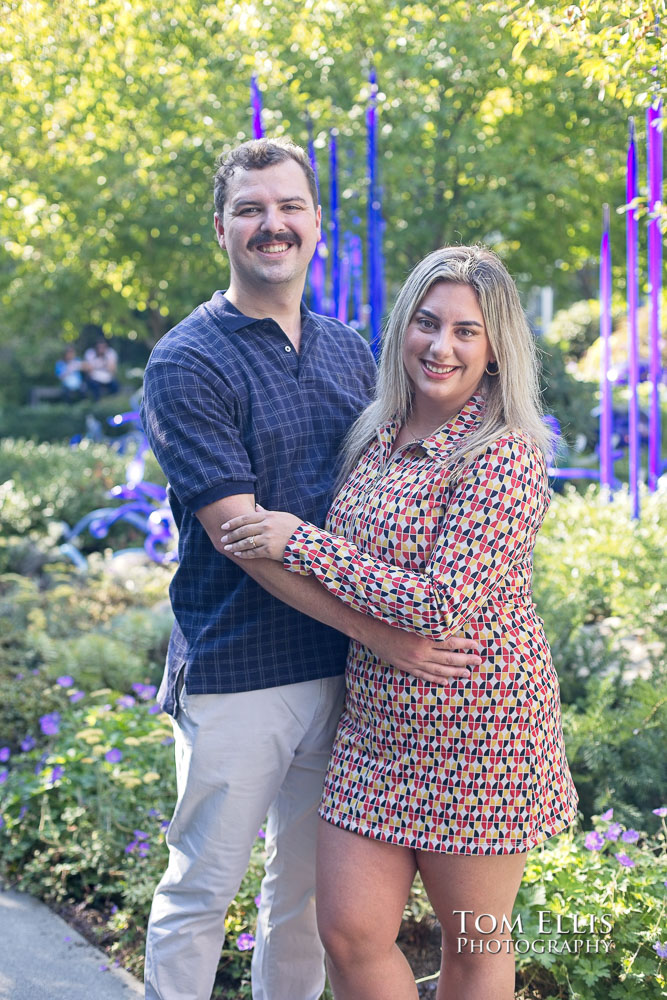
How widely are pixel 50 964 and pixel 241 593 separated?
54.0 inches

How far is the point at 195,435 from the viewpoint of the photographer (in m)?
2.18

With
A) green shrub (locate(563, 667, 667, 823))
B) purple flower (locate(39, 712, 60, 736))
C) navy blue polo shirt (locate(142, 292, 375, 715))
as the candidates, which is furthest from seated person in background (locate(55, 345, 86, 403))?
navy blue polo shirt (locate(142, 292, 375, 715))

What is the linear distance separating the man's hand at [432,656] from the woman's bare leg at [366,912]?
1.21 feet

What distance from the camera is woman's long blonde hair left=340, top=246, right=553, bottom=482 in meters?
2.12

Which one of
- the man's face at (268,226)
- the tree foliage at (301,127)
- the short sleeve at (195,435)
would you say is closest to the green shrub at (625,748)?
the short sleeve at (195,435)

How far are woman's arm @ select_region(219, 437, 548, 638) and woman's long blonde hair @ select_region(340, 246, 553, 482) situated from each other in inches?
2.9

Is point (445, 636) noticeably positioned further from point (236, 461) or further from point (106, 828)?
point (106, 828)

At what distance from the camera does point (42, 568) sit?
23.1 ft

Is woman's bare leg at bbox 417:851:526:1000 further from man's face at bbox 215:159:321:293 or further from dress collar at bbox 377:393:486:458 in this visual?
man's face at bbox 215:159:321:293

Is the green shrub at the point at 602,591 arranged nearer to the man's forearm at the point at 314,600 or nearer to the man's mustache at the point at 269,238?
the man's forearm at the point at 314,600

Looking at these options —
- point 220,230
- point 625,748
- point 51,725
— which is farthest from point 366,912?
point 51,725

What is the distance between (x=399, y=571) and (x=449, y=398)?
1.36 ft

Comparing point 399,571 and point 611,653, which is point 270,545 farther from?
point 611,653

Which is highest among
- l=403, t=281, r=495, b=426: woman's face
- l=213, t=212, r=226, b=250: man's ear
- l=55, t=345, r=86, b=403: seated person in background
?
l=55, t=345, r=86, b=403: seated person in background
